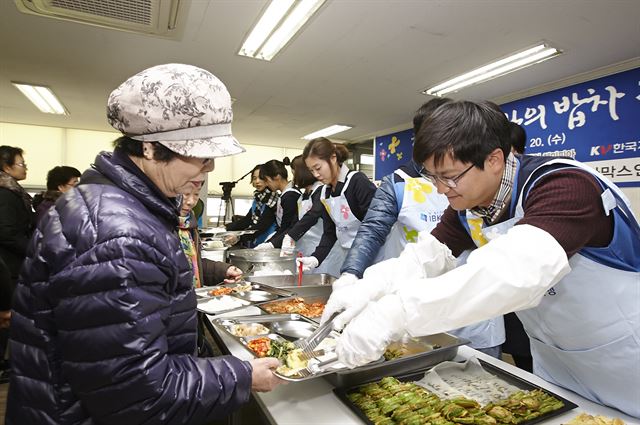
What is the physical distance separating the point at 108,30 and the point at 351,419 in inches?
158

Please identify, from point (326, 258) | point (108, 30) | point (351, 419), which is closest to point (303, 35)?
point (108, 30)

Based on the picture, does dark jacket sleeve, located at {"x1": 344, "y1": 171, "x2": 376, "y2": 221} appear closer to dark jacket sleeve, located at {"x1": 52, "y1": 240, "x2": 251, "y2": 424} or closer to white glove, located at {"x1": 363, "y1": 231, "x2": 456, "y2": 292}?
white glove, located at {"x1": 363, "y1": 231, "x2": 456, "y2": 292}

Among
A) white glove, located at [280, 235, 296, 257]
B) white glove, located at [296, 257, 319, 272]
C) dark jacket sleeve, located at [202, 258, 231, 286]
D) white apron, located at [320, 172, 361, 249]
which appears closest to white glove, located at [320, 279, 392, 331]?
dark jacket sleeve, located at [202, 258, 231, 286]

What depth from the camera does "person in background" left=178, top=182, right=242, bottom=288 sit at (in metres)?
2.07

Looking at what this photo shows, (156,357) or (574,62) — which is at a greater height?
(574,62)

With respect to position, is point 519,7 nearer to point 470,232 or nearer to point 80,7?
point 470,232

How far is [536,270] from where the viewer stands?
0.86m

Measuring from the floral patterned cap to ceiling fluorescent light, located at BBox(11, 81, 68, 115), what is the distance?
5.88m

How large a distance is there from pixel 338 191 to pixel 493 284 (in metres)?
2.11

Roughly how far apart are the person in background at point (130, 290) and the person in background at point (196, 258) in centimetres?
103

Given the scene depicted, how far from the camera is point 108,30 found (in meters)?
3.56

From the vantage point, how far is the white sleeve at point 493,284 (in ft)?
2.82

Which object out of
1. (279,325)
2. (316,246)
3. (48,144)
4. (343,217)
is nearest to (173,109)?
(279,325)

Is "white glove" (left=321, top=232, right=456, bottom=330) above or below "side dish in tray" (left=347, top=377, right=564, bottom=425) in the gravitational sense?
above
